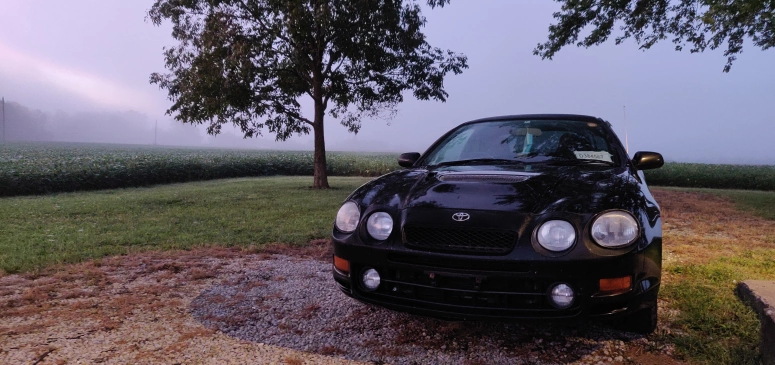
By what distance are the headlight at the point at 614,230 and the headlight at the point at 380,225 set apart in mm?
1017

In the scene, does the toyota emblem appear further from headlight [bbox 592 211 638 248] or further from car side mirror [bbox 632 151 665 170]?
car side mirror [bbox 632 151 665 170]

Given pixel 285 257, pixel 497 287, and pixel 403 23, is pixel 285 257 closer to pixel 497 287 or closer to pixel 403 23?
pixel 497 287

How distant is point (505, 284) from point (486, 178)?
2.16 ft

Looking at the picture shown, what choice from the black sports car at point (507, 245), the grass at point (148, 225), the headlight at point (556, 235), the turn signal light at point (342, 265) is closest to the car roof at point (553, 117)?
the black sports car at point (507, 245)

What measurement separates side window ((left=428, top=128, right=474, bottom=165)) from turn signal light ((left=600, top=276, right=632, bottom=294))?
152 centimetres

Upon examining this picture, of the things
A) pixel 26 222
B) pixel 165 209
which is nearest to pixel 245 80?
pixel 165 209

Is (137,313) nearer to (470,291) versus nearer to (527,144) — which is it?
(470,291)

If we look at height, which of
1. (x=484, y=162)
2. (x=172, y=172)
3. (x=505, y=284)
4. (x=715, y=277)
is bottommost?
(x=715, y=277)

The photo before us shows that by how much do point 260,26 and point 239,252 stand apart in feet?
31.1

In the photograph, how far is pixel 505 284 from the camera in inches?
93.6

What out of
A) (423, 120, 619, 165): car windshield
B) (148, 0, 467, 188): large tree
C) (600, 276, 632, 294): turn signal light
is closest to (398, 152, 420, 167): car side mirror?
(423, 120, 619, 165): car windshield

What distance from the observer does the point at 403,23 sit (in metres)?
14.4

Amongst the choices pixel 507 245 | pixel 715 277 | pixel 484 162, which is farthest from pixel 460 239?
pixel 715 277

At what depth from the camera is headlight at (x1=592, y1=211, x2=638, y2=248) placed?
7.77ft
